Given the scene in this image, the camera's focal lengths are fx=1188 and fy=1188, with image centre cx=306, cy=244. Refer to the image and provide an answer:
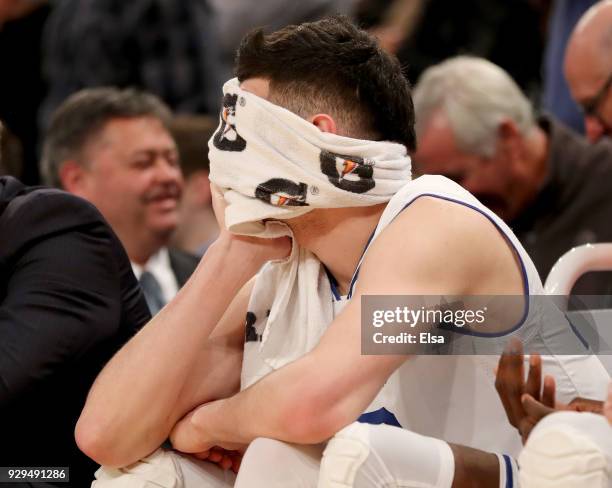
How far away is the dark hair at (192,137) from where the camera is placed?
216 inches

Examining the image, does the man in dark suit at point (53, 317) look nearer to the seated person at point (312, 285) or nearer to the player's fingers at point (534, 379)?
the seated person at point (312, 285)

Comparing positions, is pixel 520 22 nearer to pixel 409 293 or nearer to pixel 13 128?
pixel 13 128

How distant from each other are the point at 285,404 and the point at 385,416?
311 millimetres

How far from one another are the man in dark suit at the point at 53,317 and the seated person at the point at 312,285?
0.14 metres

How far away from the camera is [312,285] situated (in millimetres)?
2773

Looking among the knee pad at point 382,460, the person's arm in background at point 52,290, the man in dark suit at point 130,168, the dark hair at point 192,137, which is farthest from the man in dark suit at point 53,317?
the dark hair at point 192,137

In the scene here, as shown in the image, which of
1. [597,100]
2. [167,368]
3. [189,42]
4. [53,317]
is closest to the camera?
[167,368]

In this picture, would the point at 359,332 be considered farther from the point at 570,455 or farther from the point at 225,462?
the point at 225,462

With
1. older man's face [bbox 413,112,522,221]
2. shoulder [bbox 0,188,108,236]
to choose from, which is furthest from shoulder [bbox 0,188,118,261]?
older man's face [bbox 413,112,522,221]

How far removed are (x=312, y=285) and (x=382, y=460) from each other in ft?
2.21

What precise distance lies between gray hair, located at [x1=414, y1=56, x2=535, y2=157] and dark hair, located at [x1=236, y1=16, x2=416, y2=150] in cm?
265

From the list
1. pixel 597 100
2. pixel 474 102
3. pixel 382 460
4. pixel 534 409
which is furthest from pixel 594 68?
pixel 382 460

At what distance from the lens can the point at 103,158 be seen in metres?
4.98

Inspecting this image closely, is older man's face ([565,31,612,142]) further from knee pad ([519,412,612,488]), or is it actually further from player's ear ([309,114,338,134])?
knee pad ([519,412,612,488])
